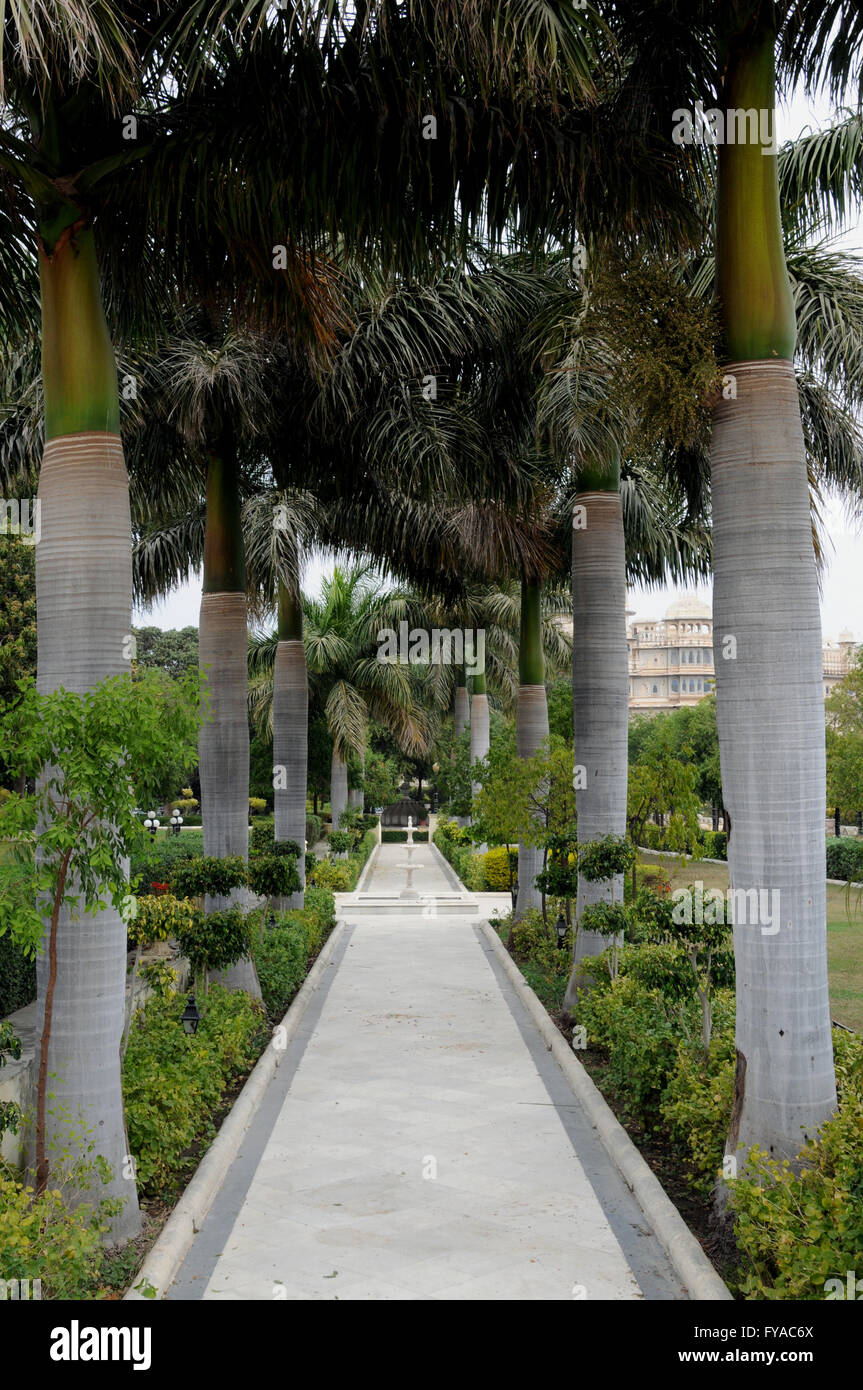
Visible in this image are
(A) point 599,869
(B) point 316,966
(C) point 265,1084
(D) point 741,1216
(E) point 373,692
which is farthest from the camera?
(E) point 373,692

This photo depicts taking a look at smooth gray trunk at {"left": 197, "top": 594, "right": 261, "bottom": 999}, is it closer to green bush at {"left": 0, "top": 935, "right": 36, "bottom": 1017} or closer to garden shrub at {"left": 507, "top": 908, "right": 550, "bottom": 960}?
green bush at {"left": 0, "top": 935, "right": 36, "bottom": 1017}

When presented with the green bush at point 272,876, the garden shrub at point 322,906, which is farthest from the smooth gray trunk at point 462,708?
the green bush at point 272,876

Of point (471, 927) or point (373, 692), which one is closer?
point (471, 927)

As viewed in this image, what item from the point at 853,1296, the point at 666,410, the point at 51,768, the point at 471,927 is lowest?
the point at 471,927

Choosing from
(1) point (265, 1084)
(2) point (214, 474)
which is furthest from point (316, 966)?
(2) point (214, 474)

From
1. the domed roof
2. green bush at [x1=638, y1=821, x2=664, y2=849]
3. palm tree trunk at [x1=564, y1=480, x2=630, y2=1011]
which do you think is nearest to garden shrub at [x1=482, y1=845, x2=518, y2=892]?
green bush at [x1=638, y1=821, x2=664, y2=849]

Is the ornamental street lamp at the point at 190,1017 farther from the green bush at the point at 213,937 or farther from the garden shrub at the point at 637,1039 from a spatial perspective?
the garden shrub at the point at 637,1039

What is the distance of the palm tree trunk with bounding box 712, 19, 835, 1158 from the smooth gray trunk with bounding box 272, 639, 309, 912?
11.3m

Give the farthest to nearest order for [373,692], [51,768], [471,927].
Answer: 1. [373,692]
2. [471,927]
3. [51,768]

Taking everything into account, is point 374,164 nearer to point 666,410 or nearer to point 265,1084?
point 666,410

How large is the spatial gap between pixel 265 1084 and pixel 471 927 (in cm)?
1230

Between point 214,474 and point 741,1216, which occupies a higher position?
point 214,474

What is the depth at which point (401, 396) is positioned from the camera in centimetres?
1110

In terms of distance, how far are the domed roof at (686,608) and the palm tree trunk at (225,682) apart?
108971 millimetres
